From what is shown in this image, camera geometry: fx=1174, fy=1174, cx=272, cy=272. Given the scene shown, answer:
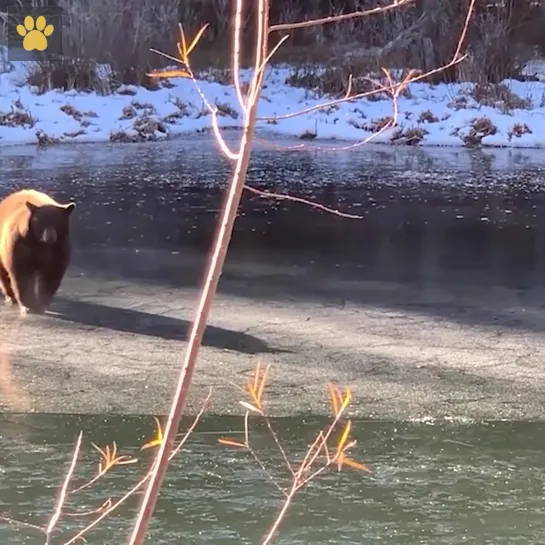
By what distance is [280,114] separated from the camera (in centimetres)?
1916

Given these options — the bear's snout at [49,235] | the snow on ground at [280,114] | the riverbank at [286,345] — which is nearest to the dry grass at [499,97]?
the snow on ground at [280,114]

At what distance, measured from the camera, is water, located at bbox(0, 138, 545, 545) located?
174 inches

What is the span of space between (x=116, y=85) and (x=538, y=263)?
44.7ft

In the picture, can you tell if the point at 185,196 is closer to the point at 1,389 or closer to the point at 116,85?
the point at 1,389

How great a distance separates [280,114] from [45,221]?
1196cm

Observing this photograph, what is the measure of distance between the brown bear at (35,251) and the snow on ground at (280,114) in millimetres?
9500

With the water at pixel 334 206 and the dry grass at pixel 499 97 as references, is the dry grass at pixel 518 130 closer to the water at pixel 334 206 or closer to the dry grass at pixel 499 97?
the dry grass at pixel 499 97

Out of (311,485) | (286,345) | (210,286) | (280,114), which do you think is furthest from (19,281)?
(280,114)

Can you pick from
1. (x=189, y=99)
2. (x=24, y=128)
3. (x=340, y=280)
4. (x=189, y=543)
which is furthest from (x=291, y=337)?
(x=189, y=99)

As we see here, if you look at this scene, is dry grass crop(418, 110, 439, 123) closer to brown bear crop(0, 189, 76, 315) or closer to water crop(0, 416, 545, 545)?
brown bear crop(0, 189, 76, 315)

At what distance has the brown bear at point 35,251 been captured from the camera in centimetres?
752

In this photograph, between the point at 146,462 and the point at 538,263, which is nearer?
the point at 146,462

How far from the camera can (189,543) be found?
4.18 meters

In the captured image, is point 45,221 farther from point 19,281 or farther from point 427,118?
point 427,118
